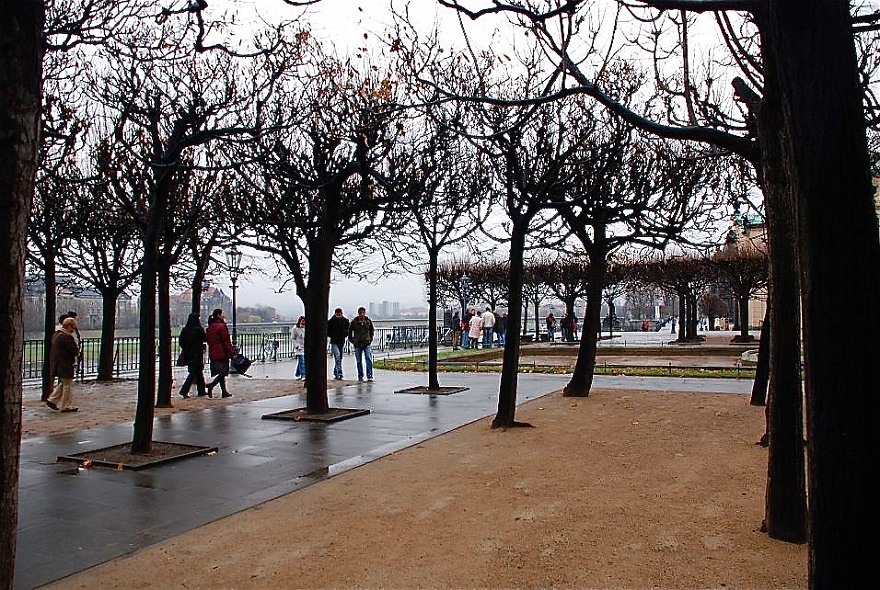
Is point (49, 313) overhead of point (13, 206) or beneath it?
beneath

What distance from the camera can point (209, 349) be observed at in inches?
581

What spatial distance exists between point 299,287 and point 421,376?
525 cm

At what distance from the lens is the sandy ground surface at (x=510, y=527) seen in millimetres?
4266

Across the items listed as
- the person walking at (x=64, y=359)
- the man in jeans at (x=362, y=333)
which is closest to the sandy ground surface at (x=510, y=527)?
the person walking at (x=64, y=359)

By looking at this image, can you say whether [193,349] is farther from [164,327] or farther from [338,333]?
[338,333]

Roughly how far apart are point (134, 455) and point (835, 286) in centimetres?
775

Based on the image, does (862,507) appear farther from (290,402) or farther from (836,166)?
(290,402)

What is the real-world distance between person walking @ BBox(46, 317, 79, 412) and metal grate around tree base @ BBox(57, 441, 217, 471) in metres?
4.41

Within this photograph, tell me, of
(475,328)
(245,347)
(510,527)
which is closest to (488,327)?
(475,328)

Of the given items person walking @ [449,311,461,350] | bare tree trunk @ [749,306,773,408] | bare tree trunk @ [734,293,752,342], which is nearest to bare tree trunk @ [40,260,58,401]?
bare tree trunk @ [749,306,773,408]

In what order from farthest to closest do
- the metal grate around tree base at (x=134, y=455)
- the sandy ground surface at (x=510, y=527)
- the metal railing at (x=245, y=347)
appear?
the metal railing at (x=245, y=347), the metal grate around tree base at (x=134, y=455), the sandy ground surface at (x=510, y=527)

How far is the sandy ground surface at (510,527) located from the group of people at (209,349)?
7492 mm

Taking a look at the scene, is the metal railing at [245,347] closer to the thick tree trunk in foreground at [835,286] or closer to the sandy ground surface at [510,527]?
the sandy ground surface at [510,527]

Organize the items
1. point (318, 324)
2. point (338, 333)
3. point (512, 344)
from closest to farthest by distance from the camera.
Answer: point (512, 344), point (318, 324), point (338, 333)
